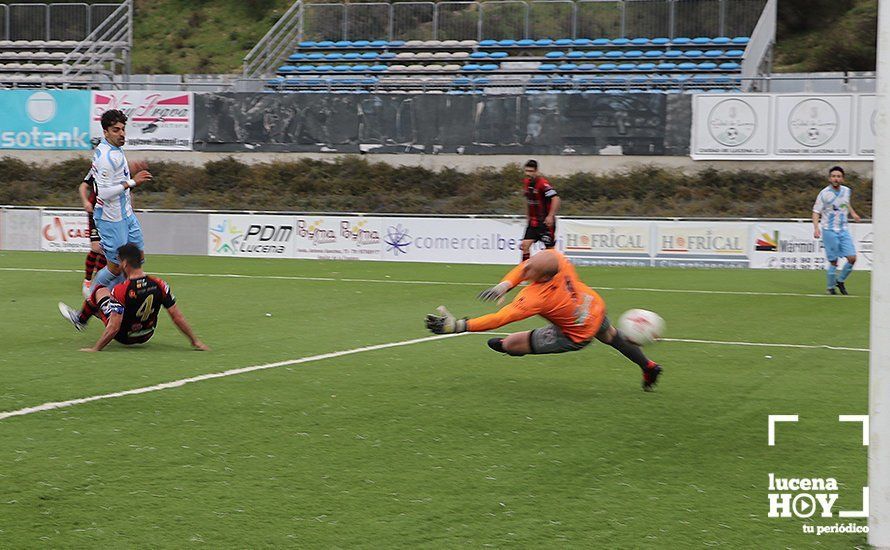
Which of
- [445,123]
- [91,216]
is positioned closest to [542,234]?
[91,216]

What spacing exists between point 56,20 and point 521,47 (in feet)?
61.8

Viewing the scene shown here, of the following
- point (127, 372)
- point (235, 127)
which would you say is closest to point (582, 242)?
point (235, 127)

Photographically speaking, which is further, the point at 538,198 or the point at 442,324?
the point at 538,198

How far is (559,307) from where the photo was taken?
8781 mm

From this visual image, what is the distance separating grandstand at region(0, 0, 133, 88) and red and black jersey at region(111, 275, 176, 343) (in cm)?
3247

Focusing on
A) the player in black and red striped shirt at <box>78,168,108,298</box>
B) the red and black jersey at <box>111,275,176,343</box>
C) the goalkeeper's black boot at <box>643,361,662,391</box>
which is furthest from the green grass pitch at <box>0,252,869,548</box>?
the player in black and red striped shirt at <box>78,168,108,298</box>

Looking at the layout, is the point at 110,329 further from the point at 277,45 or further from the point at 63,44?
the point at 63,44

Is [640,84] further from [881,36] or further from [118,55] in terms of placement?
[881,36]

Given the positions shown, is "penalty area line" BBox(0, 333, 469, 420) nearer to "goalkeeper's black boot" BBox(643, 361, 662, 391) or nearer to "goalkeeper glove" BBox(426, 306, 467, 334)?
"goalkeeper glove" BBox(426, 306, 467, 334)

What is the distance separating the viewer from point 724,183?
35.2 meters

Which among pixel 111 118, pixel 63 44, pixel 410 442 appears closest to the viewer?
pixel 410 442

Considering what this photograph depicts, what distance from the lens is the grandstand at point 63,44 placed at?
138 ft

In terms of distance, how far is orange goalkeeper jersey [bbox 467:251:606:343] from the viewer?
28.1 ft

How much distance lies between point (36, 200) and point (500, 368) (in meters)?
32.3
